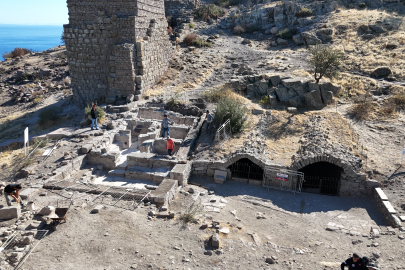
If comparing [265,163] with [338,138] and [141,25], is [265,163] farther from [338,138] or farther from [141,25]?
[141,25]

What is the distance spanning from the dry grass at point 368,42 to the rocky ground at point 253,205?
0.41ft

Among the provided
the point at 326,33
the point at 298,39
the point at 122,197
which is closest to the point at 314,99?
the point at 122,197

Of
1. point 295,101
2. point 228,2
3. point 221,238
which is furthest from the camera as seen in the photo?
point 228,2

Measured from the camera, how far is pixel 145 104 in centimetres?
1650

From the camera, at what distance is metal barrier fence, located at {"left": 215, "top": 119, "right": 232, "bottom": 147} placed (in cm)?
1226

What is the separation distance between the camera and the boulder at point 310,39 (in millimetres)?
24509

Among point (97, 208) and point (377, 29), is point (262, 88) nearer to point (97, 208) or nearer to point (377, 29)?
point (97, 208)

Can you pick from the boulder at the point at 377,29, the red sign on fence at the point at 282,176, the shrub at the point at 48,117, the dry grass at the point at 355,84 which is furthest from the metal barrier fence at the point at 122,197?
the boulder at the point at 377,29

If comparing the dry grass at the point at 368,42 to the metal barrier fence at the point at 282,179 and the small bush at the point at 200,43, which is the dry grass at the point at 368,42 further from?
the metal barrier fence at the point at 282,179

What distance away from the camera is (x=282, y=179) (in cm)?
1086

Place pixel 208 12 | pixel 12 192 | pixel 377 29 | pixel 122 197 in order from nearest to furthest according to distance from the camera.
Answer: pixel 12 192 < pixel 122 197 < pixel 377 29 < pixel 208 12

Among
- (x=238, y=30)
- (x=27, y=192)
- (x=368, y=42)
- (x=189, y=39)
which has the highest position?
(x=238, y=30)

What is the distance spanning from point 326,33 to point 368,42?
327 cm

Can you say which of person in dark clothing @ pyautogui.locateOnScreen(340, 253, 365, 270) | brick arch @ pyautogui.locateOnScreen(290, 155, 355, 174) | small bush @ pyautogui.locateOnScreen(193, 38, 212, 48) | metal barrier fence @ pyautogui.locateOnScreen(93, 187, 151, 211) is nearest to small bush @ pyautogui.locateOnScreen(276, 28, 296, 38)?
small bush @ pyautogui.locateOnScreen(193, 38, 212, 48)
